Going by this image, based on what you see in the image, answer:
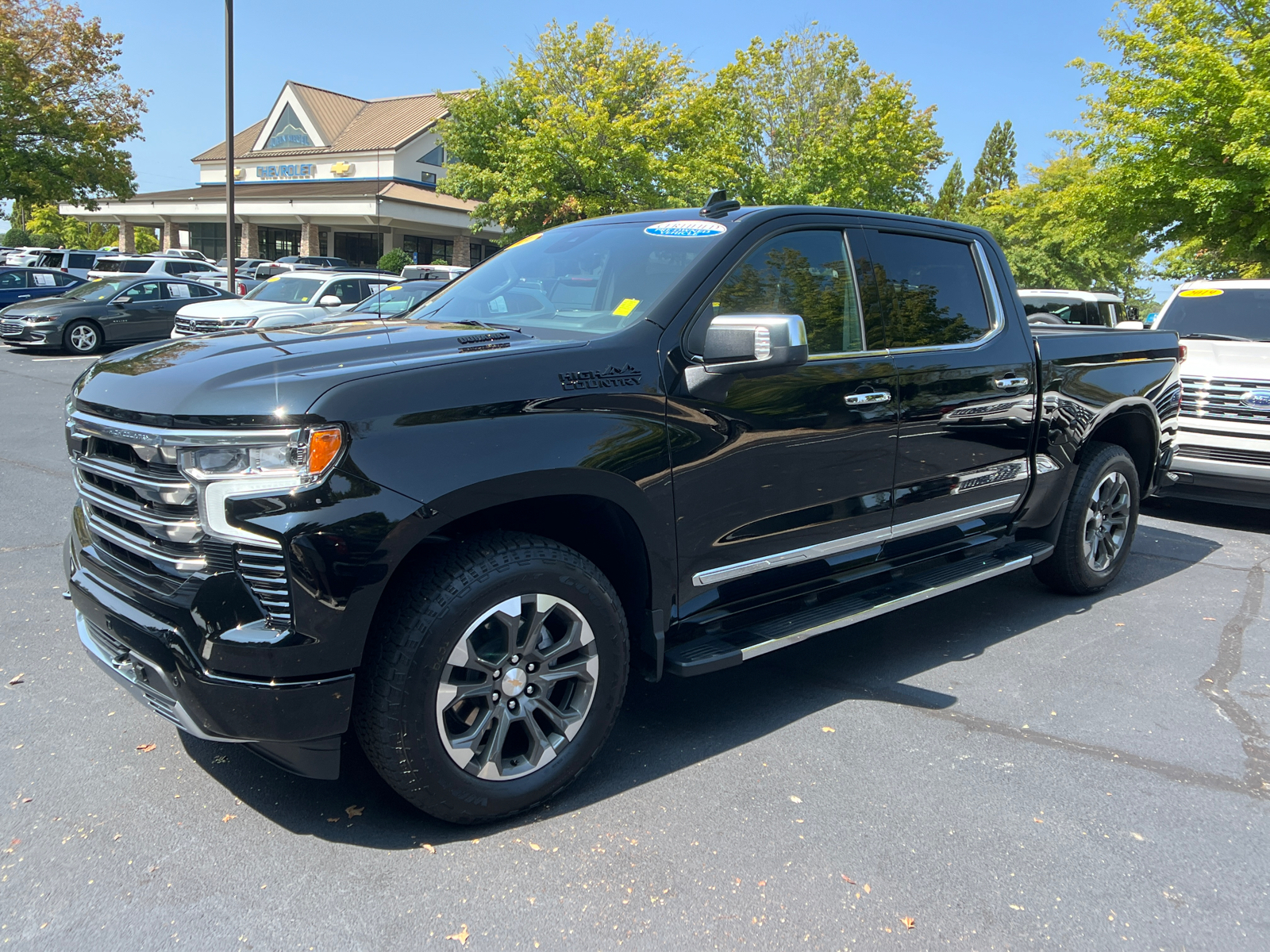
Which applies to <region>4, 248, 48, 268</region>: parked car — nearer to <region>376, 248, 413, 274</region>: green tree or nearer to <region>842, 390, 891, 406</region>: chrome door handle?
<region>376, 248, 413, 274</region>: green tree

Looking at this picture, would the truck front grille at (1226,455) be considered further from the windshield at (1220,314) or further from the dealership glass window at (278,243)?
the dealership glass window at (278,243)

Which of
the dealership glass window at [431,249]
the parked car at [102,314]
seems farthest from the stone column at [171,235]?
the parked car at [102,314]

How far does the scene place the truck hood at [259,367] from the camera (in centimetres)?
252

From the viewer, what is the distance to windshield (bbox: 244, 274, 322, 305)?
1612 centimetres

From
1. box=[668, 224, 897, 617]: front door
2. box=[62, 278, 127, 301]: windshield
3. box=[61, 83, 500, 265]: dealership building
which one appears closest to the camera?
box=[668, 224, 897, 617]: front door

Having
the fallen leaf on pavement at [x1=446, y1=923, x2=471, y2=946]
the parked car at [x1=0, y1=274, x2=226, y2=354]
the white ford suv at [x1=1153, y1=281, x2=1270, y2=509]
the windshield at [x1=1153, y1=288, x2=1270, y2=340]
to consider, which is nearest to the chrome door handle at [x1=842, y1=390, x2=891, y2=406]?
the fallen leaf on pavement at [x1=446, y1=923, x2=471, y2=946]

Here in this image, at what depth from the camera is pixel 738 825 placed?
2969 millimetres

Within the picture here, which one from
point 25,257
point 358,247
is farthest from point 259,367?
point 358,247

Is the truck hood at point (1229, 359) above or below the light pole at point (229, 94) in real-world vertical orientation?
below

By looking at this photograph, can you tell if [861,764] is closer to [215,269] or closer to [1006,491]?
[1006,491]

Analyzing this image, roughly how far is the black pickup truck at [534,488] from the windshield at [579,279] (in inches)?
0.7

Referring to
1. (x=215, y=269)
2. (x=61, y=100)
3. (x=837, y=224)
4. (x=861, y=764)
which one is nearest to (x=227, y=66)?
(x=215, y=269)

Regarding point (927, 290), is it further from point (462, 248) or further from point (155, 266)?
point (462, 248)

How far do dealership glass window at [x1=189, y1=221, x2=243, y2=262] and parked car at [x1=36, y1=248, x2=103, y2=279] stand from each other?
19407 mm
